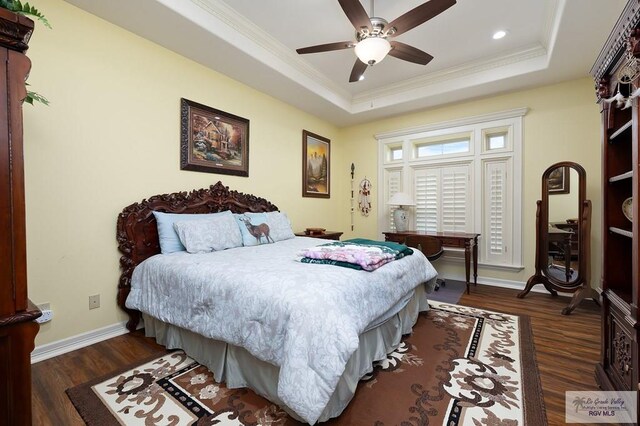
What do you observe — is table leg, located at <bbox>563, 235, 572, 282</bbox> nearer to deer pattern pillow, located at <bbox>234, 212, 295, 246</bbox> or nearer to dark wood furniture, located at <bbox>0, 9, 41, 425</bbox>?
deer pattern pillow, located at <bbox>234, 212, 295, 246</bbox>

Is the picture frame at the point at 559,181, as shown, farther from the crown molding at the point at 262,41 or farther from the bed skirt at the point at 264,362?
the crown molding at the point at 262,41

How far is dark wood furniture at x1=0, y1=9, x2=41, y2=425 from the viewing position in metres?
0.94

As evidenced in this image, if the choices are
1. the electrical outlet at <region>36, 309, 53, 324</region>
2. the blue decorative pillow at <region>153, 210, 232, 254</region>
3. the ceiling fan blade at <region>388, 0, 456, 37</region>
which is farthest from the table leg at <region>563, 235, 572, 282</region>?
the electrical outlet at <region>36, 309, 53, 324</region>

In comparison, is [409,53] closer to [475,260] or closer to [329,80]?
[329,80]

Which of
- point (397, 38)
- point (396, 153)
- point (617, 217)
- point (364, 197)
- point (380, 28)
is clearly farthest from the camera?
point (364, 197)

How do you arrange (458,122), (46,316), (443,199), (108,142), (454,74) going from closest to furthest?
1. (46,316)
2. (108,142)
3. (454,74)
4. (458,122)
5. (443,199)

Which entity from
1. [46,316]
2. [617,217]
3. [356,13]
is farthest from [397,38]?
[46,316]

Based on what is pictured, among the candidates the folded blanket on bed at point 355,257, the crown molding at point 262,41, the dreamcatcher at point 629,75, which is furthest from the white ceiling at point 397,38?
the folded blanket on bed at point 355,257

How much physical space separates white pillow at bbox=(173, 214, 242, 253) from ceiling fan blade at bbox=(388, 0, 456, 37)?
92.0 inches

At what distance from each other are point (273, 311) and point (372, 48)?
6.98 feet

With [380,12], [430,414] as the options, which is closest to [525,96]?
[380,12]

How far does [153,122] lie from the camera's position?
2.87m

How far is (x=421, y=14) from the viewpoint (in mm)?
2102

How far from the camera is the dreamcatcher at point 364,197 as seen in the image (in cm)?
532
